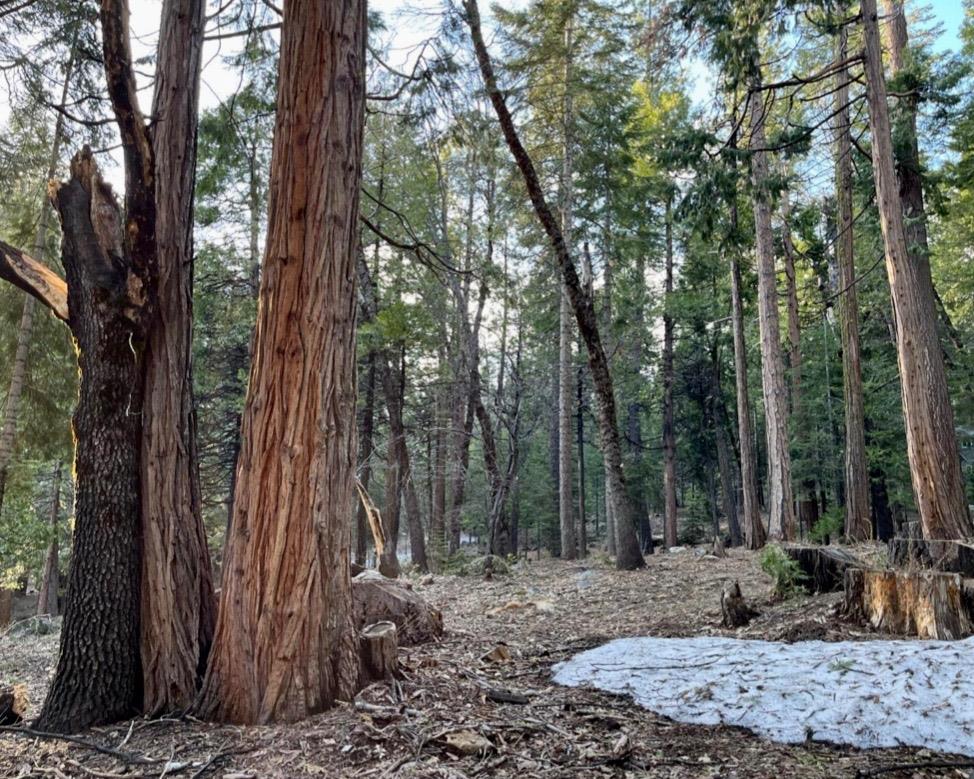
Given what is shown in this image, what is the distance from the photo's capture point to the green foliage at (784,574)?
19.2ft

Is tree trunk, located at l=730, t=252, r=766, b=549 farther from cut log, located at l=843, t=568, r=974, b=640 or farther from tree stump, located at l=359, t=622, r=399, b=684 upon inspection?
tree stump, located at l=359, t=622, r=399, b=684

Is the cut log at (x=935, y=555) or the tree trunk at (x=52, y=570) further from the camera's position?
the tree trunk at (x=52, y=570)

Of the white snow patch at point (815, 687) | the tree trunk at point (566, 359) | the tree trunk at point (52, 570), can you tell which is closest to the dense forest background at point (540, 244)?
the tree trunk at point (566, 359)

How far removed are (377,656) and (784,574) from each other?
4.15 meters

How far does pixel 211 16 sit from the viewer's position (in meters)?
4.97

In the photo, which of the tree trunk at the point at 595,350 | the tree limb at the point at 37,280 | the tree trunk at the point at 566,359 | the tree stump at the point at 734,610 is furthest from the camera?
the tree trunk at the point at 566,359

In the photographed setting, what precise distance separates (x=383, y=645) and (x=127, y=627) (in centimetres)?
142

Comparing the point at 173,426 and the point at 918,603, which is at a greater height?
the point at 173,426

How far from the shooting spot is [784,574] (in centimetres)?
590

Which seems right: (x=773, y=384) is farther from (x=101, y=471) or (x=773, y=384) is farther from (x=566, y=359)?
(x=101, y=471)

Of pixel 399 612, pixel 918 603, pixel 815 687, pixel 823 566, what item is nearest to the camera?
pixel 815 687

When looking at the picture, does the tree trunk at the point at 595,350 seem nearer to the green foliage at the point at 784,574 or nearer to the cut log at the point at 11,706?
the green foliage at the point at 784,574

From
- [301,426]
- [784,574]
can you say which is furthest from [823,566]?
[301,426]

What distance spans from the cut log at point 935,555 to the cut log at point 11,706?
241 inches
